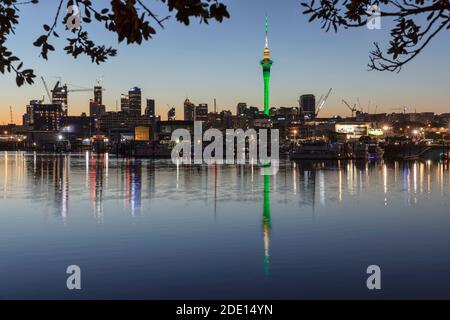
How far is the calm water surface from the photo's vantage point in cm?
1664

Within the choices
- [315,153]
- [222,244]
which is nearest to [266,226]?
[222,244]

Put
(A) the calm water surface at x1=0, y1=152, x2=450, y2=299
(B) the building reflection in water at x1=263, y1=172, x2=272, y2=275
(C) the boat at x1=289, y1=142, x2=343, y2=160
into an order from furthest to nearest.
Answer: (C) the boat at x1=289, y1=142, x2=343, y2=160
(B) the building reflection in water at x1=263, y1=172, x2=272, y2=275
(A) the calm water surface at x1=0, y1=152, x2=450, y2=299

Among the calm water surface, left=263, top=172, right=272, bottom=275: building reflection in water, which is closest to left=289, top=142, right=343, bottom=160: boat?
left=263, top=172, right=272, bottom=275: building reflection in water

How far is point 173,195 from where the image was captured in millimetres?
45750

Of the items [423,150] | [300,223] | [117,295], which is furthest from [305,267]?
[423,150]

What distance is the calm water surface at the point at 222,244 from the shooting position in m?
16.6

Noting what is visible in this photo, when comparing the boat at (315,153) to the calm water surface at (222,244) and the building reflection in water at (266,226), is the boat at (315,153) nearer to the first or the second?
the building reflection in water at (266,226)

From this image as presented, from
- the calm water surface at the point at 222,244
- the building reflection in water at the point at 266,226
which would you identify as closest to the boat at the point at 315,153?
the building reflection in water at the point at 266,226

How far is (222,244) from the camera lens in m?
23.9

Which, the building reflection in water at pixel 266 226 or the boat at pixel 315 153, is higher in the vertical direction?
the boat at pixel 315 153

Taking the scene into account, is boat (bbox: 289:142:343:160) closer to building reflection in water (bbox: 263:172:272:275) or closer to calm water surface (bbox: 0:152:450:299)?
building reflection in water (bbox: 263:172:272:275)

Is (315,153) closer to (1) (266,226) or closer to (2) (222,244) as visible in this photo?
(1) (266,226)

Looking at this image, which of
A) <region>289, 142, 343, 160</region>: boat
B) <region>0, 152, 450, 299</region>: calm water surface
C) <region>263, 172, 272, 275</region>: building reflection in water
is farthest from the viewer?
<region>289, 142, 343, 160</region>: boat
